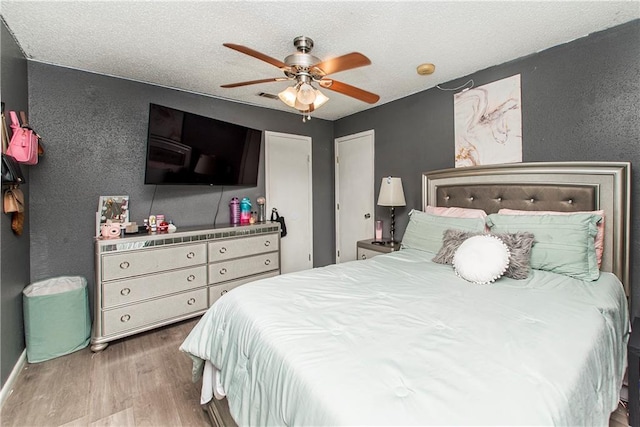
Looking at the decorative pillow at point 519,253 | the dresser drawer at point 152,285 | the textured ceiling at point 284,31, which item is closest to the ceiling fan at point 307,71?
the textured ceiling at point 284,31

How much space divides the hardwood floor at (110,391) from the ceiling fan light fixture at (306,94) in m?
2.08

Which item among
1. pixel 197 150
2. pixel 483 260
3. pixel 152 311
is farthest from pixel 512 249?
pixel 152 311

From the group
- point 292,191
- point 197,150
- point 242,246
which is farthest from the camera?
point 292,191

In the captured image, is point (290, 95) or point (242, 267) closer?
point (290, 95)

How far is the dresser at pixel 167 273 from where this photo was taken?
236 cm

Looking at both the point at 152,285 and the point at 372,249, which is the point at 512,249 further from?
the point at 152,285

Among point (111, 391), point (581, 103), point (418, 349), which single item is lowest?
point (111, 391)

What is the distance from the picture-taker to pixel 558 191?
2.17 metres

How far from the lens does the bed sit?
82 cm

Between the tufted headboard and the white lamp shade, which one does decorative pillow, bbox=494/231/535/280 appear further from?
the white lamp shade

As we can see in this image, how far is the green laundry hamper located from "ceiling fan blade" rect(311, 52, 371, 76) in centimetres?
262

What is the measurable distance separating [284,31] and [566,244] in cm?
240

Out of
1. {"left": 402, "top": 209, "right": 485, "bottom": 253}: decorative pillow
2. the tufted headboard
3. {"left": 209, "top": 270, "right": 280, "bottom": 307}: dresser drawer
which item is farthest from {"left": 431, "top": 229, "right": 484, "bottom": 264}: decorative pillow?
{"left": 209, "top": 270, "right": 280, "bottom": 307}: dresser drawer

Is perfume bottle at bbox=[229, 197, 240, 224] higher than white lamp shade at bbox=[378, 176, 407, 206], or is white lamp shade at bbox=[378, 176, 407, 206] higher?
white lamp shade at bbox=[378, 176, 407, 206]
